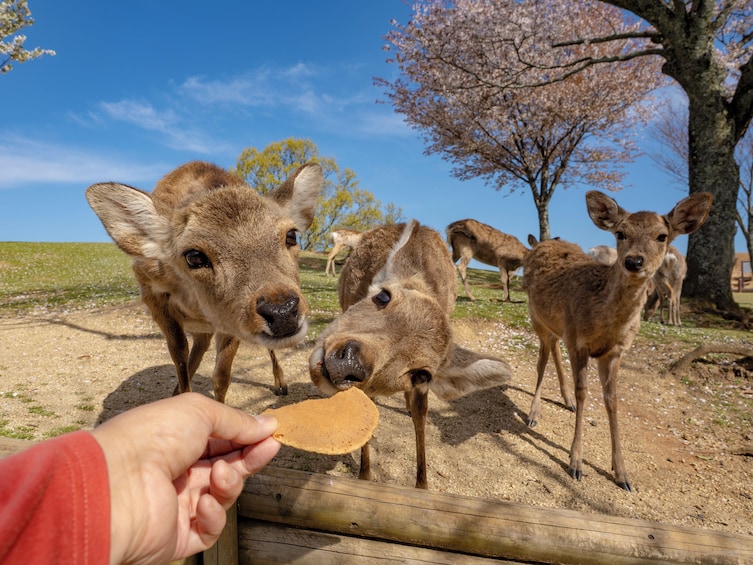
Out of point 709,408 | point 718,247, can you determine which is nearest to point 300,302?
point 709,408

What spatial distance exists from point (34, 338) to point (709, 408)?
11.8 m

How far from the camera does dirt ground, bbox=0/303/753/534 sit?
4699 millimetres

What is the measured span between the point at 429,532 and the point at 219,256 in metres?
2.42

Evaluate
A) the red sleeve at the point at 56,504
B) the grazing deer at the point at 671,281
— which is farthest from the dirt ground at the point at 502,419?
the grazing deer at the point at 671,281

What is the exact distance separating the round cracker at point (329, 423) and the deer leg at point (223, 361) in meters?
2.30

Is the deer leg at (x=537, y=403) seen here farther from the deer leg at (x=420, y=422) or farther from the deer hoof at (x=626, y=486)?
the deer leg at (x=420, y=422)

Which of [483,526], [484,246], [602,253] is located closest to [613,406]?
[483,526]

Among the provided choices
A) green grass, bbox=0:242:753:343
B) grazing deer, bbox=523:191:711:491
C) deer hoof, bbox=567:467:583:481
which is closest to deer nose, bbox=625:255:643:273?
grazing deer, bbox=523:191:711:491

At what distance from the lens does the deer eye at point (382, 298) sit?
362cm

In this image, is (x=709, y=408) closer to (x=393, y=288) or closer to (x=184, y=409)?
(x=393, y=288)

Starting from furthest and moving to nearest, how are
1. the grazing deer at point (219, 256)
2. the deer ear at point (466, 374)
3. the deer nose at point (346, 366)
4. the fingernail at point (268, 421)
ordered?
the deer ear at point (466, 374), the grazing deer at point (219, 256), the deer nose at point (346, 366), the fingernail at point (268, 421)

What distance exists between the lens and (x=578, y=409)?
5438 millimetres

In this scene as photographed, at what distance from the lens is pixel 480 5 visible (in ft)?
72.0

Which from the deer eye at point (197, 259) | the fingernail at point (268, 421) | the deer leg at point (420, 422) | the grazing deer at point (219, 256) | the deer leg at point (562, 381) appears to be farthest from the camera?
the deer leg at point (562, 381)
